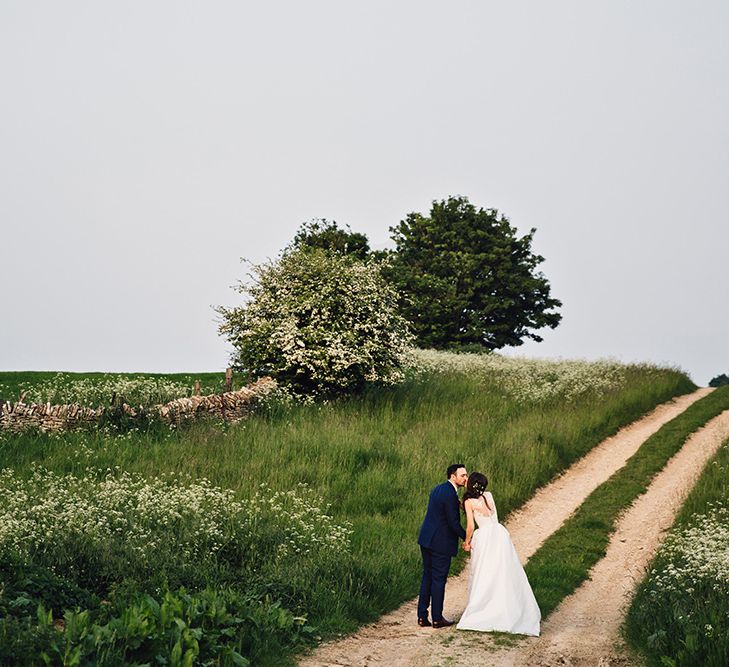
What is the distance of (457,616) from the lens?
1290 cm

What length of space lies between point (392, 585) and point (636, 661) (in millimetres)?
4193

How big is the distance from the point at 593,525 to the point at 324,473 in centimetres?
643

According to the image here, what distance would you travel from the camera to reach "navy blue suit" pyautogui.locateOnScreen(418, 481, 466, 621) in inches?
473

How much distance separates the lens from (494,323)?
A: 183 ft

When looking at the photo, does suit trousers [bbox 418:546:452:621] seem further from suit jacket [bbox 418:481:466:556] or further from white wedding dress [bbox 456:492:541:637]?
white wedding dress [bbox 456:492:541:637]

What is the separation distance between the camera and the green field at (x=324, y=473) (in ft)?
38.3

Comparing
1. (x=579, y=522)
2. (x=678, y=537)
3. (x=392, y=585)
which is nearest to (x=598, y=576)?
(x=678, y=537)

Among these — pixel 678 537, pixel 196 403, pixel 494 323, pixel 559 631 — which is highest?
pixel 494 323

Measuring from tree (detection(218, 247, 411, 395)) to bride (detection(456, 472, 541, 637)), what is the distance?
16029 millimetres

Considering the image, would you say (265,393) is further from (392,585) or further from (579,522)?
(392,585)

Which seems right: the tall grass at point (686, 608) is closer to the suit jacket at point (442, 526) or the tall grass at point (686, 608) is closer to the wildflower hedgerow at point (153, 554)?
the suit jacket at point (442, 526)

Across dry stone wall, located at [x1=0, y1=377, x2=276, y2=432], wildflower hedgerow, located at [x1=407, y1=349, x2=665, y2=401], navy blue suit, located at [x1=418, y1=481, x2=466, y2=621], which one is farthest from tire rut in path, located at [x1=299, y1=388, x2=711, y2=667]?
dry stone wall, located at [x1=0, y1=377, x2=276, y2=432]

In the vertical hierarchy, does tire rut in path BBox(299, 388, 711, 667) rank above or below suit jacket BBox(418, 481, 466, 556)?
below

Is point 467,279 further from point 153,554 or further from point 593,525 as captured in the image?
point 153,554
